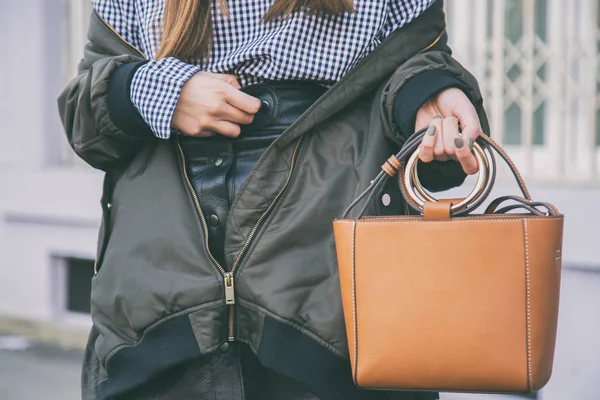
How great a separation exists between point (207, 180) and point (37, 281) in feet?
14.3

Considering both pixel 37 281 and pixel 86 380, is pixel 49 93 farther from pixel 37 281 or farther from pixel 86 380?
pixel 86 380

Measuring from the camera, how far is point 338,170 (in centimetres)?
128

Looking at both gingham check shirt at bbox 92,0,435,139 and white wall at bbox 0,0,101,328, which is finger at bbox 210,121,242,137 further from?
white wall at bbox 0,0,101,328

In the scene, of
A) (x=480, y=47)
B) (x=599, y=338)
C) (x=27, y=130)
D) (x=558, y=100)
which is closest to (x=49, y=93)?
(x=27, y=130)

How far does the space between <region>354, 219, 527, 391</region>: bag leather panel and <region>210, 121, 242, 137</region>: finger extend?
0.88 ft

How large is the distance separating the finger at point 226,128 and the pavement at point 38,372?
9.07 ft

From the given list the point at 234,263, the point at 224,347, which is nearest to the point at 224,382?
the point at 224,347

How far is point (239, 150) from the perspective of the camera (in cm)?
133

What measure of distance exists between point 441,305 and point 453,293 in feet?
0.08

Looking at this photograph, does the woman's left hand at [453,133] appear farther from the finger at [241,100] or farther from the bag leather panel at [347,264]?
the finger at [241,100]

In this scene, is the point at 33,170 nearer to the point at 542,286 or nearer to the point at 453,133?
the point at 453,133

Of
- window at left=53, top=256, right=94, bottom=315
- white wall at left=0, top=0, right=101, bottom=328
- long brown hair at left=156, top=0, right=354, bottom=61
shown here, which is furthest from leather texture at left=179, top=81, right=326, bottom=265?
window at left=53, top=256, right=94, bottom=315

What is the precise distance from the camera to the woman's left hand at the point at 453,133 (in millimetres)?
1161

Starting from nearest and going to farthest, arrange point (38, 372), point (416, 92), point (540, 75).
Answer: point (416, 92)
point (540, 75)
point (38, 372)
